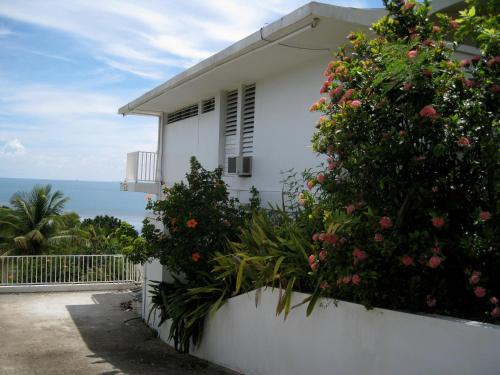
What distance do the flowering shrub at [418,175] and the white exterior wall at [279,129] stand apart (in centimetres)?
322

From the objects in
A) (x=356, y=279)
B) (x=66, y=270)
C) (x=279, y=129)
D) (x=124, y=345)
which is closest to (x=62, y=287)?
(x=66, y=270)

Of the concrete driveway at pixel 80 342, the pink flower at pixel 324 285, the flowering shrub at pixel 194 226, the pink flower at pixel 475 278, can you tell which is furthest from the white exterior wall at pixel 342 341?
the flowering shrub at pixel 194 226

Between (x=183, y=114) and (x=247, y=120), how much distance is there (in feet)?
14.0

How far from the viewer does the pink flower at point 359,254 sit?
5.14 meters

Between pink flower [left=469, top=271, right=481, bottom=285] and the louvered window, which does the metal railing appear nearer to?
the louvered window

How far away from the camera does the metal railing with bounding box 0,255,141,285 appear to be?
14844mm

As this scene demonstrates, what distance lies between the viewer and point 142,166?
16484mm

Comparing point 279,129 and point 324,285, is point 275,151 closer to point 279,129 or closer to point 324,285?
point 279,129

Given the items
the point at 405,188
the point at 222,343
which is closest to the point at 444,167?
the point at 405,188

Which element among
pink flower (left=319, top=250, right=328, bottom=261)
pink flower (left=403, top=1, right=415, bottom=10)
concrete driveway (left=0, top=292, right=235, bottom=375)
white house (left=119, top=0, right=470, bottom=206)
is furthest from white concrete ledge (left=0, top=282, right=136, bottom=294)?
pink flower (left=403, top=1, right=415, bottom=10)

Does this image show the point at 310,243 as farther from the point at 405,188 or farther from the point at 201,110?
the point at 201,110

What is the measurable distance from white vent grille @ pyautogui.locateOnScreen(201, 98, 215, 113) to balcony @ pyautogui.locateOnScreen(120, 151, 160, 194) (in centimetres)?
326

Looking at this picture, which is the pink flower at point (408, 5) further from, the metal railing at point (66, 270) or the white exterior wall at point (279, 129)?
the metal railing at point (66, 270)

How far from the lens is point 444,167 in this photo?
5.29 m
